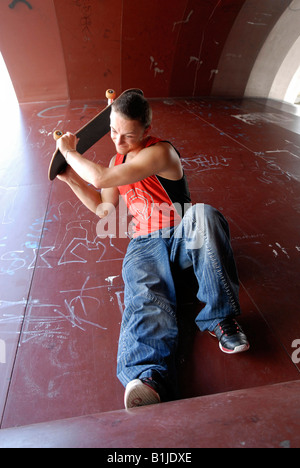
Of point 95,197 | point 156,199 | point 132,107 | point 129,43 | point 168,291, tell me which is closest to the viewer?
point 132,107

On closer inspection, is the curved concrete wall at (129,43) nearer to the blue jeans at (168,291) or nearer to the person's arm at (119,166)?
the person's arm at (119,166)

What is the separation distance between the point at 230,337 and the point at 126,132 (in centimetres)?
137

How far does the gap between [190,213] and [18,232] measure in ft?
6.40

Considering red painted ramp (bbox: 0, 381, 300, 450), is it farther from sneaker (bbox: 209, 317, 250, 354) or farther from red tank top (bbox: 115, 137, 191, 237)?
red tank top (bbox: 115, 137, 191, 237)

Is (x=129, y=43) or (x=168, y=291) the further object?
(x=129, y=43)

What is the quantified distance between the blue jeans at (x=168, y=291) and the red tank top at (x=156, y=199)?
108 mm

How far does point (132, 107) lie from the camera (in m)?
1.81

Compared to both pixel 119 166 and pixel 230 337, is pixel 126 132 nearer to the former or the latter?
pixel 119 166

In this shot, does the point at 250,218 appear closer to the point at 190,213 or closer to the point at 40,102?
the point at 190,213

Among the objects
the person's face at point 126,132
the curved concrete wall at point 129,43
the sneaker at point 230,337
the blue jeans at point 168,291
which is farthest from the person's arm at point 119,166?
the curved concrete wall at point 129,43

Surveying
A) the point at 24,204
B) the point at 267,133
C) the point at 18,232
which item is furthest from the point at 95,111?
the point at 18,232

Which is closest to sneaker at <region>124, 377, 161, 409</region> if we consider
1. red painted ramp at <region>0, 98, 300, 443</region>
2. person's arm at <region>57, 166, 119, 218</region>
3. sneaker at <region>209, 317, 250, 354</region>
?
red painted ramp at <region>0, 98, 300, 443</region>

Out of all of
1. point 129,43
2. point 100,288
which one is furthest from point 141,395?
point 129,43

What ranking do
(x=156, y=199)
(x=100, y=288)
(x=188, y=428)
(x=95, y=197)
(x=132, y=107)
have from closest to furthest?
(x=188, y=428) → (x=132, y=107) → (x=156, y=199) → (x=95, y=197) → (x=100, y=288)
